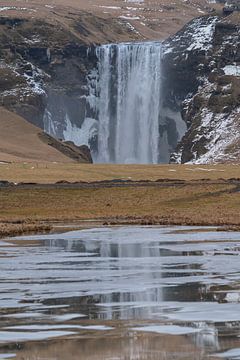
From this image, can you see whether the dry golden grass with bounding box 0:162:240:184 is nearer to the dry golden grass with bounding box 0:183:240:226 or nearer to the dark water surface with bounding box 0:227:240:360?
the dry golden grass with bounding box 0:183:240:226

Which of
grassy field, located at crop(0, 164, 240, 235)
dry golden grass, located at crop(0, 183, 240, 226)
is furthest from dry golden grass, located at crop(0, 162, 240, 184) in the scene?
dry golden grass, located at crop(0, 183, 240, 226)

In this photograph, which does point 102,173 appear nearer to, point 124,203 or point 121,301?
point 124,203

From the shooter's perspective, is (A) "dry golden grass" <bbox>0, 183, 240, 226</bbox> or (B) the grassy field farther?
(A) "dry golden grass" <bbox>0, 183, 240, 226</bbox>

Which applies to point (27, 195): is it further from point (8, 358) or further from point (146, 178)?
point (8, 358)

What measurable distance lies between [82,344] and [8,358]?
2.35 meters

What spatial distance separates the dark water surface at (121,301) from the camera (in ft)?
81.5

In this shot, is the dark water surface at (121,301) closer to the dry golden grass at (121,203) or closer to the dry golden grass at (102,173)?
the dry golden grass at (121,203)

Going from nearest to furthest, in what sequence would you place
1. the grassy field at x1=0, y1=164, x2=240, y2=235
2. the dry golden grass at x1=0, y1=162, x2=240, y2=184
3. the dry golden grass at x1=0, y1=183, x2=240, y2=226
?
1. the grassy field at x1=0, y1=164, x2=240, y2=235
2. the dry golden grass at x1=0, y1=183, x2=240, y2=226
3. the dry golden grass at x1=0, y1=162, x2=240, y2=184

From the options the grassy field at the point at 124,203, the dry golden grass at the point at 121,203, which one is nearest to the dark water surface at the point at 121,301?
the grassy field at the point at 124,203

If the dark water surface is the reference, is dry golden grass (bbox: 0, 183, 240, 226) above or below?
above

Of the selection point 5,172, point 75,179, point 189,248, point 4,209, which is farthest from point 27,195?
point 189,248

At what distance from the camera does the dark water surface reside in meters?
24.8

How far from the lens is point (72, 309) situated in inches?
1223

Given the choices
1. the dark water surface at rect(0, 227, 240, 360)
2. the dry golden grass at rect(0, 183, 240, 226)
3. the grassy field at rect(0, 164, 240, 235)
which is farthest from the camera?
the dry golden grass at rect(0, 183, 240, 226)
